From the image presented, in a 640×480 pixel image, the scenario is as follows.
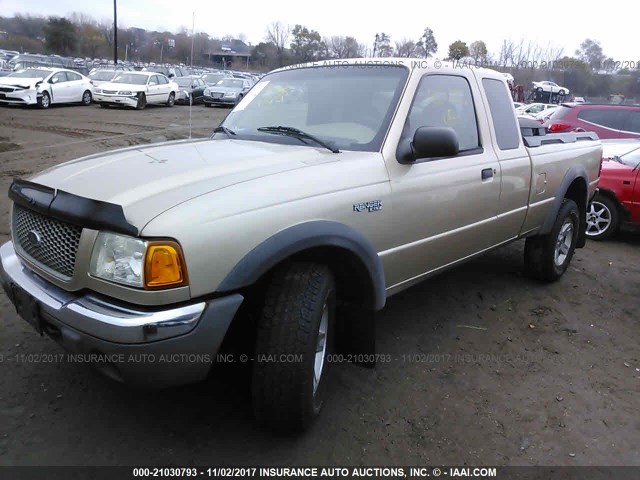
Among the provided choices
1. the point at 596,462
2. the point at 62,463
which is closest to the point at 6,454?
the point at 62,463

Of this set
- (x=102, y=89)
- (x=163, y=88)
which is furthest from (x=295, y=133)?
(x=163, y=88)

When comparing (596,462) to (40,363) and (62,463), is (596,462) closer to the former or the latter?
(62,463)

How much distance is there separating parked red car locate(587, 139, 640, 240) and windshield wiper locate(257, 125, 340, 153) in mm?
4719

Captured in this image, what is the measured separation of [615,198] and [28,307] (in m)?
6.70

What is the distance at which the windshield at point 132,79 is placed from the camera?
21312 mm

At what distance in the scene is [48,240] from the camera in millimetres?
2389

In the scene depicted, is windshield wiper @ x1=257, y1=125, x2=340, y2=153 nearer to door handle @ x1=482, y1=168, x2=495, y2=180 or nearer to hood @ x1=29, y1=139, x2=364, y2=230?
hood @ x1=29, y1=139, x2=364, y2=230

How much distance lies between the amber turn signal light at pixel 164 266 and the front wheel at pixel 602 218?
20.2ft

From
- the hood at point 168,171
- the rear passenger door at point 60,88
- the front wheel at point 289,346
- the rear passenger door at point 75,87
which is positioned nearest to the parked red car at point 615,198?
the hood at point 168,171

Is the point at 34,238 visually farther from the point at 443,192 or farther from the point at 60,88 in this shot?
the point at 60,88

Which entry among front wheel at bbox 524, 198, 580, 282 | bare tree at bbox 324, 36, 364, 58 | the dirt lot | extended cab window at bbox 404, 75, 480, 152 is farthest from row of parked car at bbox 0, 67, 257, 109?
the dirt lot

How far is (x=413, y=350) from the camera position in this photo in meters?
3.57

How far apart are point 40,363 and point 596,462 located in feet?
10.2

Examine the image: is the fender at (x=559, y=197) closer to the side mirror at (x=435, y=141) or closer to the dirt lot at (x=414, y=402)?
the dirt lot at (x=414, y=402)
